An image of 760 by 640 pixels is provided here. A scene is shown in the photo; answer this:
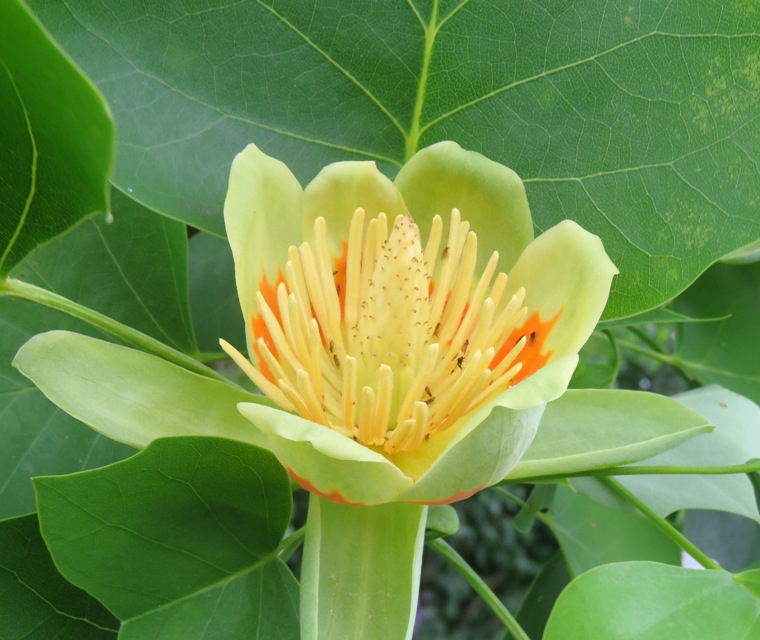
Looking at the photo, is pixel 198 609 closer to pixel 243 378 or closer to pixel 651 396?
pixel 651 396

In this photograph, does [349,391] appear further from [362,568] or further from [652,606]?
[652,606]

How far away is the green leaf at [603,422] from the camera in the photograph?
0.87 m

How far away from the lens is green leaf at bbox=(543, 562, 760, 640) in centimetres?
77

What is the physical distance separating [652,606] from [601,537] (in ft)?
2.08

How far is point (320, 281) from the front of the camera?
0.92 meters

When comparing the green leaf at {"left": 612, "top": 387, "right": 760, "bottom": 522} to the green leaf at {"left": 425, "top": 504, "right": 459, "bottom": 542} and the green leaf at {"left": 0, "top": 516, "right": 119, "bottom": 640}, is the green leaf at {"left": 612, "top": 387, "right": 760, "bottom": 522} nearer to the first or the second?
the green leaf at {"left": 425, "top": 504, "right": 459, "bottom": 542}

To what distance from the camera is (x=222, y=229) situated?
98 cm

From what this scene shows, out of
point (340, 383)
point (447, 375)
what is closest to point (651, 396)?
point (447, 375)

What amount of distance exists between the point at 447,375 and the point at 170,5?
464 mm

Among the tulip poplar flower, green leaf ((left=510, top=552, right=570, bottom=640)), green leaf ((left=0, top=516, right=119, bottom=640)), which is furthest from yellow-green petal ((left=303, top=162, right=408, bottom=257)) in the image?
green leaf ((left=510, top=552, right=570, bottom=640))

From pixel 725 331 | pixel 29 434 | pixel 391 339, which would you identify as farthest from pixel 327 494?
pixel 725 331

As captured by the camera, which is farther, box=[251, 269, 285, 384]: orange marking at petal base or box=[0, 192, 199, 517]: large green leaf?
box=[0, 192, 199, 517]: large green leaf

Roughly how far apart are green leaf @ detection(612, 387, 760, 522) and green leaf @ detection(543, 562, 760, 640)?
24cm

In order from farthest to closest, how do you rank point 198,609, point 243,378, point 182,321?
point 243,378
point 182,321
point 198,609
